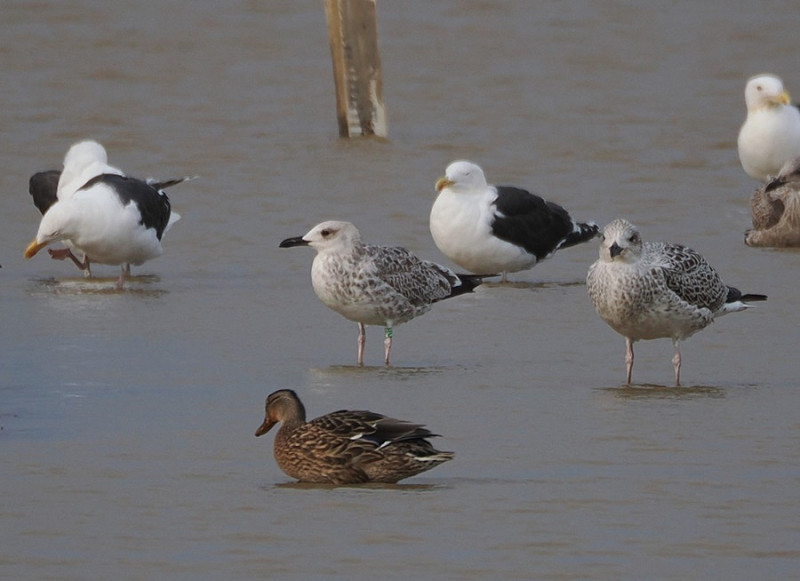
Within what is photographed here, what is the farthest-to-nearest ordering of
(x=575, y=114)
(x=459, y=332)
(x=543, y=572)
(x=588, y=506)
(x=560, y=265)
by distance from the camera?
(x=575, y=114)
(x=560, y=265)
(x=459, y=332)
(x=588, y=506)
(x=543, y=572)

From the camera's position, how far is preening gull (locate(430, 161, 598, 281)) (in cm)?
1482

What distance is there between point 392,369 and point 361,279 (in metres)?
0.56

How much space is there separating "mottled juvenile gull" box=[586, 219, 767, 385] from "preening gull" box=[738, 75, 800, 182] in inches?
319

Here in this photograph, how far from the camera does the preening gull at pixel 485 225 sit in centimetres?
1482

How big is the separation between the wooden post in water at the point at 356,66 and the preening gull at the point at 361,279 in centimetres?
853

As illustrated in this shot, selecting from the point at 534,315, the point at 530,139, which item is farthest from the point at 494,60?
the point at 534,315

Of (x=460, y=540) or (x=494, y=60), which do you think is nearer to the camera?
(x=460, y=540)

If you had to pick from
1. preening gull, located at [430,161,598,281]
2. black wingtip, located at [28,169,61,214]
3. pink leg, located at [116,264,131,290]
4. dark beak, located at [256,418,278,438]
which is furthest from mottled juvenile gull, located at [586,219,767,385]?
black wingtip, located at [28,169,61,214]

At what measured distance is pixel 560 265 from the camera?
634 inches

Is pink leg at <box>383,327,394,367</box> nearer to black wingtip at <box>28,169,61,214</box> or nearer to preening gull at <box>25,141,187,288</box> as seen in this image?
preening gull at <box>25,141,187,288</box>

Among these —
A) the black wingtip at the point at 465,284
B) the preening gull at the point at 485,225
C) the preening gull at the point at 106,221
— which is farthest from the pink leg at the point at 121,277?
the black wingtip at the point at 465,284

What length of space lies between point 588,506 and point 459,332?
4608 mm

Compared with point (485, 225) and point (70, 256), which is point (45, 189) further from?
point (485, 225)

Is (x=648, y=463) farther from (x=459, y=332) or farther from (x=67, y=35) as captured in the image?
(x=67, y=35)
